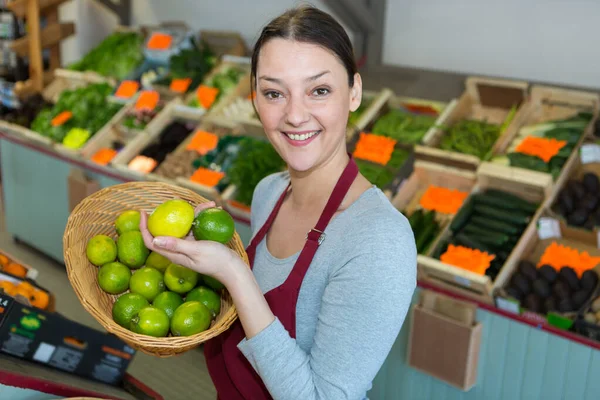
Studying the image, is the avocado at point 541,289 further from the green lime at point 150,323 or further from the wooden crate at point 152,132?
the wooden crate at point 152,132

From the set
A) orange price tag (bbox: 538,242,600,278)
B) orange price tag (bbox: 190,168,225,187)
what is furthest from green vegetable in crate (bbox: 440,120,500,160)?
orange price tag (bbox: 190,168,225,187)

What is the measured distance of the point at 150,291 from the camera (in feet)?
5.12

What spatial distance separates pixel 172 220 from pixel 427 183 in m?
2.45

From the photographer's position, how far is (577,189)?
3.16 meters

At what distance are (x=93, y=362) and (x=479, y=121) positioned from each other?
271cm

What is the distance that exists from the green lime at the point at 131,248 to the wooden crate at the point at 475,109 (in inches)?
88.0

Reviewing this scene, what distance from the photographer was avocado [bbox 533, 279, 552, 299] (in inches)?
110

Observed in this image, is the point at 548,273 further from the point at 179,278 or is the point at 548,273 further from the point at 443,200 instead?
the point at 179,278

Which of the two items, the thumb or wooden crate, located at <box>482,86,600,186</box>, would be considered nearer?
the thumb

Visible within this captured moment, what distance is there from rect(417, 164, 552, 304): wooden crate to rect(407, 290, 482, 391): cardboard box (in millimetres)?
74

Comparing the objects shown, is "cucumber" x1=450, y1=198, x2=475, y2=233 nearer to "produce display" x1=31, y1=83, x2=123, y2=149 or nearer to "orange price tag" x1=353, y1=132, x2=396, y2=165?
"orange price tag" x1=353, y1=132, x2=396, y2=165

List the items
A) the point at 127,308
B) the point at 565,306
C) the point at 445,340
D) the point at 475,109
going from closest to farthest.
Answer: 1. the point at 127,308
2. the point at 565,306
3. the point at 445,340
4. the point at 475,109

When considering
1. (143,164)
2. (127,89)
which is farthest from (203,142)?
(127,89)

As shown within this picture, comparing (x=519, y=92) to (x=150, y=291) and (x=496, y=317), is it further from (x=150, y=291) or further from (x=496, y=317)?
(x=150, y=291)
